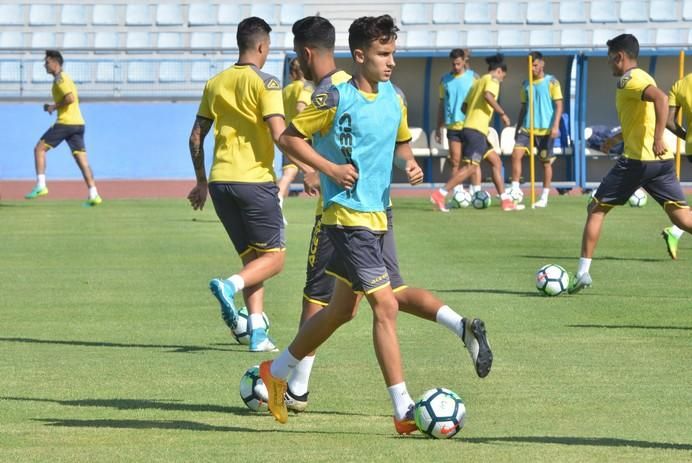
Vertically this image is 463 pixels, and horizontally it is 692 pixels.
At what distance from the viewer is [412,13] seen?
35.2 meters

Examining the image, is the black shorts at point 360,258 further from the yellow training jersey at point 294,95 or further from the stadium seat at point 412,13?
the stadium seat at point 412,13

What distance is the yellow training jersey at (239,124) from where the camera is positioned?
948cm

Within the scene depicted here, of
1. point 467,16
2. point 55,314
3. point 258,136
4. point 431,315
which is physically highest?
point 467,16

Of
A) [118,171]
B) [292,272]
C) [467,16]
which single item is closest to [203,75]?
[118,171]

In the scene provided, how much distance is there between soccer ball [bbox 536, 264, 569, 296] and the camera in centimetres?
1216

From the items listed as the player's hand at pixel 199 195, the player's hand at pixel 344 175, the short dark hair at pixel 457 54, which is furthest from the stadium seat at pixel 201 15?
the player's hand at pixel 344 175

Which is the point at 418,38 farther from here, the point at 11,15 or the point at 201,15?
the point at 11,15

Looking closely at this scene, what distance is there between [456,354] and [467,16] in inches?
1051

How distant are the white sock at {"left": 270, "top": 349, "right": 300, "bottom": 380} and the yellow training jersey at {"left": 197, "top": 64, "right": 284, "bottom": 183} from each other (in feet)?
8.95

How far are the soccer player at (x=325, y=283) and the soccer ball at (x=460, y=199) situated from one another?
1537cm

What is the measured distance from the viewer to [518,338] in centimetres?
986

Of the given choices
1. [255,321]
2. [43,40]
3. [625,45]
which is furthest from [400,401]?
[43,40]

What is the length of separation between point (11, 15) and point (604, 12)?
14.8 m

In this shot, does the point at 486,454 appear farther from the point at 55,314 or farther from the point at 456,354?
the point at 55,314
